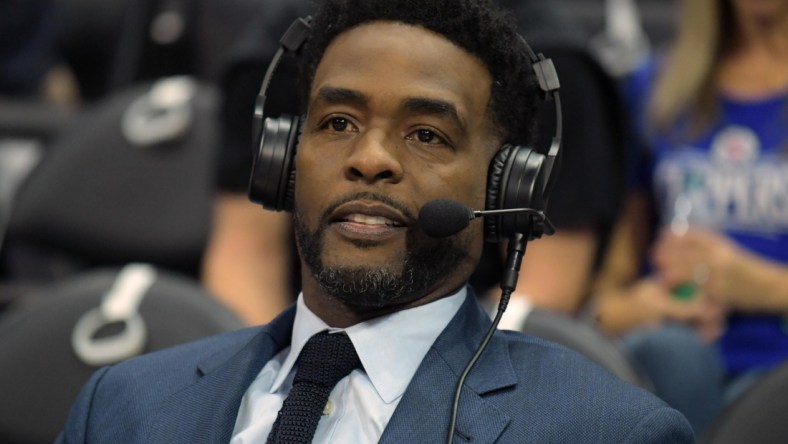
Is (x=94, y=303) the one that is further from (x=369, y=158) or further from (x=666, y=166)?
(x=666, y=166)

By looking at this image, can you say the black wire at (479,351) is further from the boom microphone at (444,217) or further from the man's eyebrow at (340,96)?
the man's eyebrow at (340,96)

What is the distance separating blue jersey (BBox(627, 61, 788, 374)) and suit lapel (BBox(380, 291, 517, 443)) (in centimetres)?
108

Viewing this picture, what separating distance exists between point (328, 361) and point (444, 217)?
243 millimetres

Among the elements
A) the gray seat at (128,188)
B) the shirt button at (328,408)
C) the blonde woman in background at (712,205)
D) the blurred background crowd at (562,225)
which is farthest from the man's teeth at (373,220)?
the gray seat at (128,188)

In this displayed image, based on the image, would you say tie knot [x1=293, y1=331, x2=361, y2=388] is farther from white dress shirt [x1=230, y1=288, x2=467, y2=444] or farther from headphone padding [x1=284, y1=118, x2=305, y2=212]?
headphone padding [x1=284, y1=118, x2=305, y2=212]

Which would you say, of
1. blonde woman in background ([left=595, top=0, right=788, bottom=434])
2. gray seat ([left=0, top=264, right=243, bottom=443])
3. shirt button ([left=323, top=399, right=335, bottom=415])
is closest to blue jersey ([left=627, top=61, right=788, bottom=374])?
blonde woman in background ([left=595, top=0, right=788, bottom=434])

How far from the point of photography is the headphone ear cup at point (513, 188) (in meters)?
1.54

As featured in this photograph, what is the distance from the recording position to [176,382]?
5.43 feet

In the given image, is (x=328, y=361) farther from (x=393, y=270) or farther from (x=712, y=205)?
(x=712, y=205)

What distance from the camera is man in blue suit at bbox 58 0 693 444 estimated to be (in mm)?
1496

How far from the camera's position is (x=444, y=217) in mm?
1475

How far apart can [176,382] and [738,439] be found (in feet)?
2.39

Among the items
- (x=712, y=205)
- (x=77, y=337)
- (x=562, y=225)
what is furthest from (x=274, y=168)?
(x=712, y=205)

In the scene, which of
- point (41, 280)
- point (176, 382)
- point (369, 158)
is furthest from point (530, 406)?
point (41, 280)
